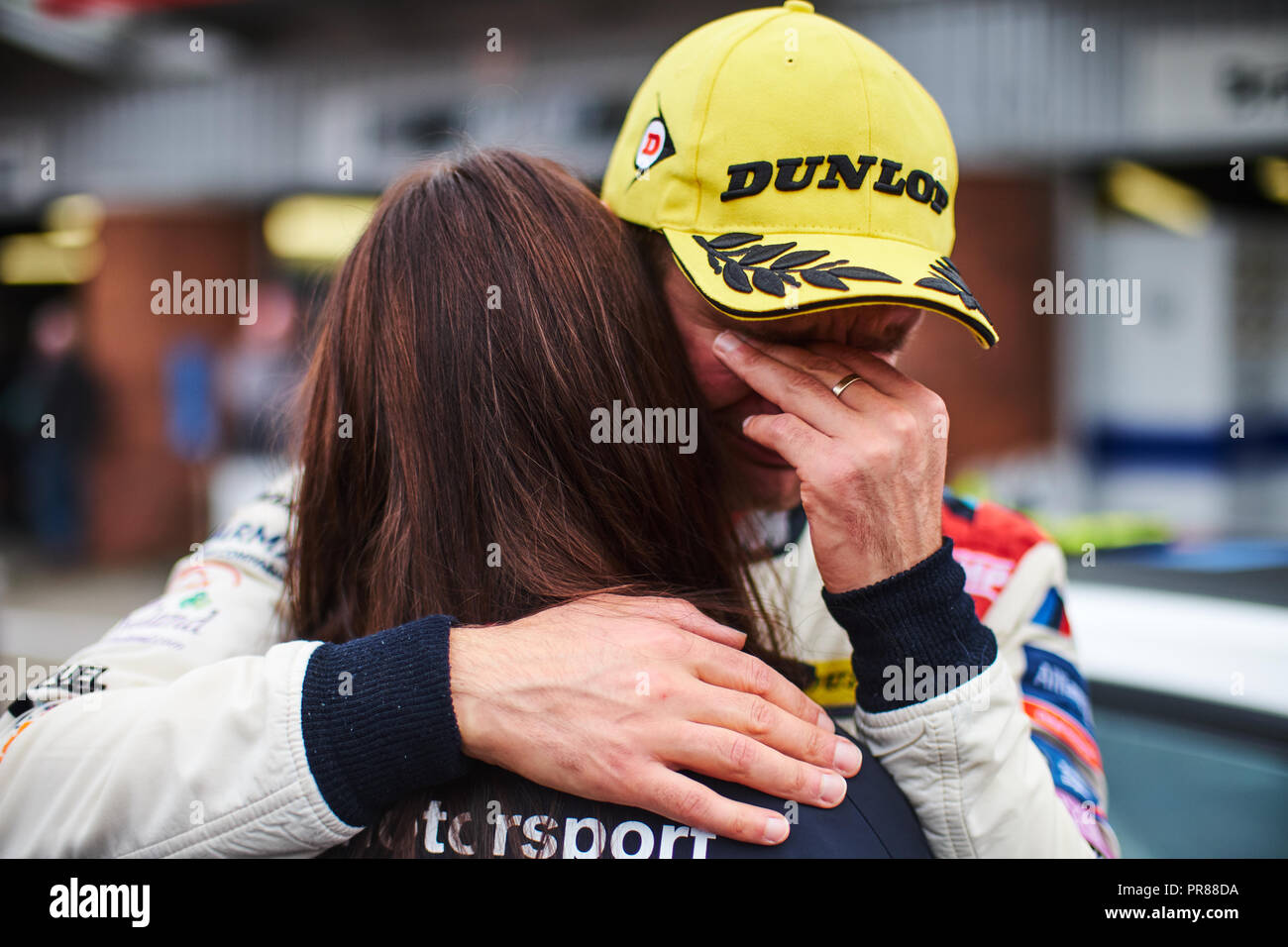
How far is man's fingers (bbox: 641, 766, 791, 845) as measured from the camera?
98cm

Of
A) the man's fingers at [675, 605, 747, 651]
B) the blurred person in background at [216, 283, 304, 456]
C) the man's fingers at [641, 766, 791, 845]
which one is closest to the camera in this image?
the man's fingers at [641, 766, 791, 845]

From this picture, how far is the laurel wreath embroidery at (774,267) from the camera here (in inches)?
43.9

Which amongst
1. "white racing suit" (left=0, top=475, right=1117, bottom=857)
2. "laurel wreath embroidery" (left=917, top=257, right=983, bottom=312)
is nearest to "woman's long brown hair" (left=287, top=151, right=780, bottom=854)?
"white racing suit" (left=0, top=475, right=1117, bottom=857)

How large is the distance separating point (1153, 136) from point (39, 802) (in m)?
7.55

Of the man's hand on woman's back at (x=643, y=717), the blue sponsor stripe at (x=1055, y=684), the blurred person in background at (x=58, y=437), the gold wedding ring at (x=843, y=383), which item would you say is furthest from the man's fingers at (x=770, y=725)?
the blurred person in background at (x=58, y=437)

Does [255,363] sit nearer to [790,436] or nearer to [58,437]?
[58,437]

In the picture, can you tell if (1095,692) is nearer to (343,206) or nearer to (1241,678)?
(1241,678)

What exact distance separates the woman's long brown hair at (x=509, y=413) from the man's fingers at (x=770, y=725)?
0.55 feet

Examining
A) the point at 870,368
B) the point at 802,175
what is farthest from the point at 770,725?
the point at 802,175

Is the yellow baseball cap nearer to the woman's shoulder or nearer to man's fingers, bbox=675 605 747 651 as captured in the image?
man's fingers, bbox=675 605 747 651

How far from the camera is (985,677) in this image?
109cm

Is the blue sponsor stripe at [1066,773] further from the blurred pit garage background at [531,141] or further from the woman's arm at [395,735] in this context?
the blurred pit garage background at [531,141]

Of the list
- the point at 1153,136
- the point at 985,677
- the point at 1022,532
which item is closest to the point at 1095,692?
the point at 1022,532

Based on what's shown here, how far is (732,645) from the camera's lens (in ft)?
3.65
